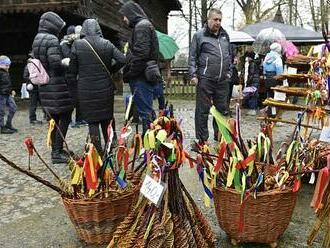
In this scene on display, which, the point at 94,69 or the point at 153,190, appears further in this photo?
the point at 94,69

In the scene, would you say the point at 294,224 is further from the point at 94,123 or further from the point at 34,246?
the point at 94,123

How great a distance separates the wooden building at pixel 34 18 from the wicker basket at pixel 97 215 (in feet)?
28.7

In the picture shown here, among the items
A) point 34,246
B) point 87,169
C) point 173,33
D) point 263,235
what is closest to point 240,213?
point 263,235

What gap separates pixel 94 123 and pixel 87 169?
213 cm

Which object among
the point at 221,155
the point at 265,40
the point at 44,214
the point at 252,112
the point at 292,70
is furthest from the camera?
the point at 265,40

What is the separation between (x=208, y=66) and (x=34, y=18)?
9877 mm

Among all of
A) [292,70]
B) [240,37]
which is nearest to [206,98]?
[292,70]

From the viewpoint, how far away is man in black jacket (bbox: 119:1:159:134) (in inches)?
205

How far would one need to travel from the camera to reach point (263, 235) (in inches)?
119

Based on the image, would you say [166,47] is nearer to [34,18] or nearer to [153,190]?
[34,18]

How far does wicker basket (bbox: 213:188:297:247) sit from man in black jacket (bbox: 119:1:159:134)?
2.39 metres

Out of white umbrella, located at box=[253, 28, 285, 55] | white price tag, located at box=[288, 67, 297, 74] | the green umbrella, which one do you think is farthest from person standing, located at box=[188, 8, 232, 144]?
the green umbrella

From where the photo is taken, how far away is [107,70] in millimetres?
5008

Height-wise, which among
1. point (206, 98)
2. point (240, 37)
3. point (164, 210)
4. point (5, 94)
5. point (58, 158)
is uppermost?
point (240, 37)
